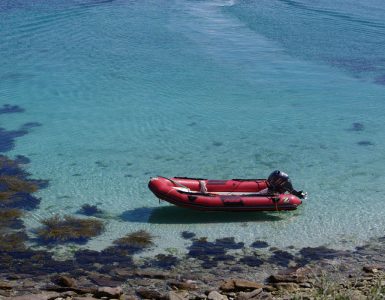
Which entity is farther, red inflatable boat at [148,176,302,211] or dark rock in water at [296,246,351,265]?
red inflatable boat at [148,176,302,211]

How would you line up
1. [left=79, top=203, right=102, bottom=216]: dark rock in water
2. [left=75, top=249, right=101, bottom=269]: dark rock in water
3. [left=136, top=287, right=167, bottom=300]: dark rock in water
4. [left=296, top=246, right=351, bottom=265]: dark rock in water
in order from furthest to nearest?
[left=79, top=203, right=102, bottom=216]: dark rock in water → [left=296, top=246, right=351, bottom=265]: dark rock in water → [left=75, top=249, right=101, bottom=269]: dark rock in water → [left=136, top=287, right=167, bottom=300]: dark rock in water

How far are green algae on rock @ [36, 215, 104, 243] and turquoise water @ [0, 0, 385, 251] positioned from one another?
0.29m

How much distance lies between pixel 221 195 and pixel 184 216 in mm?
825

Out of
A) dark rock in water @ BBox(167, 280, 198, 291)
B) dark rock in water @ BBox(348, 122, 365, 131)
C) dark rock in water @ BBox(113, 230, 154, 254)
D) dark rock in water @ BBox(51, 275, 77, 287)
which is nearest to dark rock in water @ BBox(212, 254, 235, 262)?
dark rock in water @ BBox(167, 280, 198, 291)

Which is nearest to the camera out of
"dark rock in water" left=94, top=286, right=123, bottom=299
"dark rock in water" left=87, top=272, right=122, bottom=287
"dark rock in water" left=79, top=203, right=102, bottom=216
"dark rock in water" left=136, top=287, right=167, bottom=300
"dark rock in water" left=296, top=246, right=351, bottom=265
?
"dark rock in water" left=94, top=286, right=123, bottom=299

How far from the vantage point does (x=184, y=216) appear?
1188 cm

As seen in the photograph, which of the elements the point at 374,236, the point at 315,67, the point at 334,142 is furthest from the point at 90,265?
the point at 315,67

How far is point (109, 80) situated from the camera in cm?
1995

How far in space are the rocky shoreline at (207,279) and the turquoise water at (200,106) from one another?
79cm

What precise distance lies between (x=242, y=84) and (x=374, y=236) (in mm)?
9537

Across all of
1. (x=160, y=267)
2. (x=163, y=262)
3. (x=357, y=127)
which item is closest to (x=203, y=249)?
(x=163, y=262)

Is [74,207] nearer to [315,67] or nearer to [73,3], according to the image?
[315,67]

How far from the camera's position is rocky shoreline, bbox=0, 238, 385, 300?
852 cm

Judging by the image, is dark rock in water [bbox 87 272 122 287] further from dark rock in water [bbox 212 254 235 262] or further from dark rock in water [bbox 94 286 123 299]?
dark rock in water [bbox 212 254 235 262]
